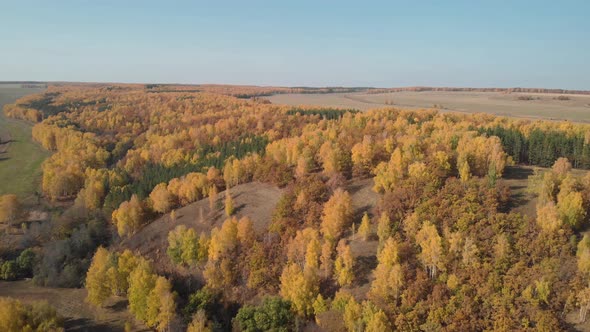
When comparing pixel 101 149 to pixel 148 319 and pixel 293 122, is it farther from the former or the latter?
pixel 148 319

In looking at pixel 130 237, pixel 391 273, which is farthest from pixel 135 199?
pixel 391 273

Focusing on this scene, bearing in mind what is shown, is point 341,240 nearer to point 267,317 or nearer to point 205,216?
point 267,317

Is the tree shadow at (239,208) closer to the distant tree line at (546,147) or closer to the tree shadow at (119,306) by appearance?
the tree shadow at (119,306)

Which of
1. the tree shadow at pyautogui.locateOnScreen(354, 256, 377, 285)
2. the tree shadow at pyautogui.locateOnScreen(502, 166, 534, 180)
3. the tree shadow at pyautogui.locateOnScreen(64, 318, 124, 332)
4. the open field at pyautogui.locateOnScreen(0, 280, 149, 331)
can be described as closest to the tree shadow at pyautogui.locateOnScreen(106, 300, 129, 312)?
the open field at pyautogui.locateOnScreen(0, 280, 149, 331)

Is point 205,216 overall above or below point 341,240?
below

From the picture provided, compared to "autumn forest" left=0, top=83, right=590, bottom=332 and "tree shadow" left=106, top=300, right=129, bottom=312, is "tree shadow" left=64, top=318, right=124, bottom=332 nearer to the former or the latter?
"autumn forest" left=0, top=83, right=590, bottom=332

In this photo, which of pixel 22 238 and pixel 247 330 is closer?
pixel 247 330

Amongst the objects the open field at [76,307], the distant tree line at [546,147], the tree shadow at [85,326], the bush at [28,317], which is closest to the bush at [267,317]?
the open field at [76,307]

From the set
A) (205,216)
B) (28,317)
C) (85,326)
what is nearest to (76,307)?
(85,326)
